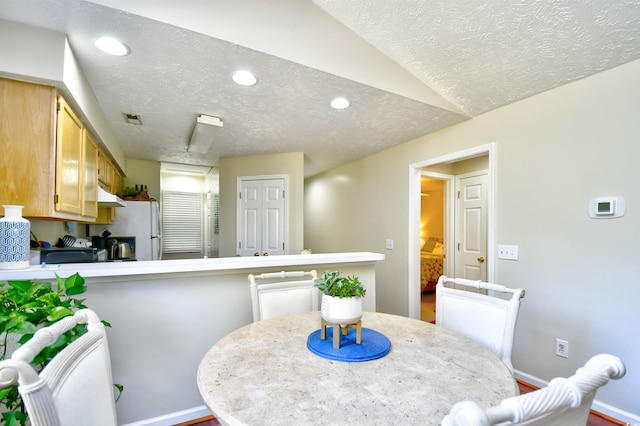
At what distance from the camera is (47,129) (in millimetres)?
1602

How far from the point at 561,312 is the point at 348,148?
264 cm

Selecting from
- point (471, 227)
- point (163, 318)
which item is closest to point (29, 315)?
point (163, 318)

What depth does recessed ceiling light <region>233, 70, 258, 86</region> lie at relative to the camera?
194 centimetres

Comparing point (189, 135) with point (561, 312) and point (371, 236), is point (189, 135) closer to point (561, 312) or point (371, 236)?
point (371, 236)

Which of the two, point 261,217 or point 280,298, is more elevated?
point 261,217

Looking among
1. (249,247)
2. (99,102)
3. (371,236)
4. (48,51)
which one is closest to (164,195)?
(249,247)

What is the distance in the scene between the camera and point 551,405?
0.49 metres

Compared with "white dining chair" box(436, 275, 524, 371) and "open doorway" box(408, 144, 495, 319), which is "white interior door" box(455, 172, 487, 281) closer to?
"open doorway" box(408, 144, 495, 319)

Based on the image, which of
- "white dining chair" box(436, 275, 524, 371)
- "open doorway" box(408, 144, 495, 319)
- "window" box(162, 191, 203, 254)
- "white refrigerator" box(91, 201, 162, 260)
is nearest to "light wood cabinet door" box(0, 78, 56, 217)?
"white dining chair" box(436, 275, 524, 371)

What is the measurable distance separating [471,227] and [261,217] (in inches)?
112

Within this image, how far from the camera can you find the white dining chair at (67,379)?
539 millimetres

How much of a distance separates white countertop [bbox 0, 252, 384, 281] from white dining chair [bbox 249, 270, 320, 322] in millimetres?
178

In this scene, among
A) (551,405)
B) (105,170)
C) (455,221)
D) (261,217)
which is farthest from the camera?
(261,217)

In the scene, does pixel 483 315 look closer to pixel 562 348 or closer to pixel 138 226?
pixel 562 348
